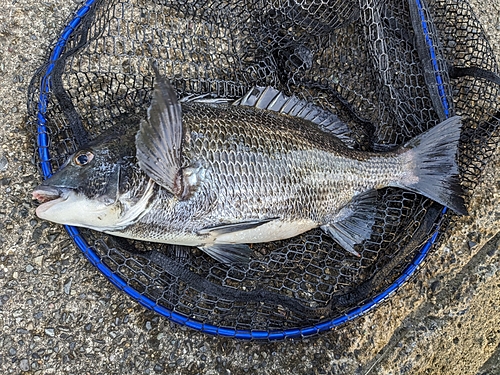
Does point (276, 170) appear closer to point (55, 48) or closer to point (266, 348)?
point (266, 348)

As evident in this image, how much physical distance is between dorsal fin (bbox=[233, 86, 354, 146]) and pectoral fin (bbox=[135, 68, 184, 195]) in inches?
19.8

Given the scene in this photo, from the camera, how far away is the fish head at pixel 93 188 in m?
1.76

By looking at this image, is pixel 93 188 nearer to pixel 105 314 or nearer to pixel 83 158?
pixel 83 158

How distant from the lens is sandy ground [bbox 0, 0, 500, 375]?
2051mm

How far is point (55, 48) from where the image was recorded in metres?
2.02

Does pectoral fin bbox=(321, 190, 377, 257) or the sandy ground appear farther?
pectoral fin bbox=(321, 190, 377, 257)

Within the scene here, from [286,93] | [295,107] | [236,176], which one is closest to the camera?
[236,176]

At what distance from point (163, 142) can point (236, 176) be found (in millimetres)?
387

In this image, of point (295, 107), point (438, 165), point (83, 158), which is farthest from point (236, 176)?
point (438, 165)

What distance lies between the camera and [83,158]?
1818mm

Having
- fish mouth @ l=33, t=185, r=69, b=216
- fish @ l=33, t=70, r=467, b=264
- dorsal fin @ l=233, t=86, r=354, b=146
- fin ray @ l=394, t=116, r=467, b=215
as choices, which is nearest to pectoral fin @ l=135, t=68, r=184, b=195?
fish @ l=33, t=70, r=467, b=264

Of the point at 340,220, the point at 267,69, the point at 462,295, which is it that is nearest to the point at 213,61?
the point at 267,69

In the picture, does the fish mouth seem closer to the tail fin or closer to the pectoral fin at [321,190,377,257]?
the pectoral fin at [321,190,377,257]

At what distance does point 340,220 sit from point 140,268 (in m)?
1.12
